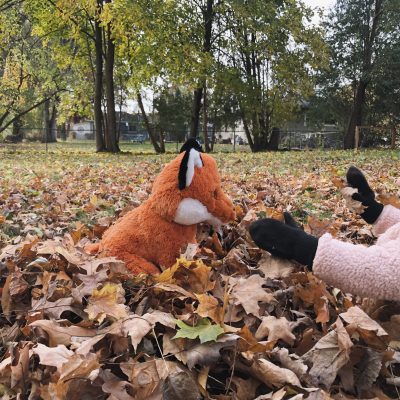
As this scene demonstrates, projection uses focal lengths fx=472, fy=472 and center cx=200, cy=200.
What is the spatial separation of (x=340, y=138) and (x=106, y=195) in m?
27.0

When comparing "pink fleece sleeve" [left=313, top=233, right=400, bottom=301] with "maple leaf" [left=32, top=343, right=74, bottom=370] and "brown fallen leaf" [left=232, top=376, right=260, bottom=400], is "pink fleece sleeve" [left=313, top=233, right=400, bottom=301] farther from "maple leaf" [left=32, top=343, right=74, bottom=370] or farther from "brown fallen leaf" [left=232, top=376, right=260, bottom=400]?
"maple leaf" [left=32, top=343, right=74, bottom=370]

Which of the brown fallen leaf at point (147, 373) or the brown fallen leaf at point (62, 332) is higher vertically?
the brown fallen leaf at point (62, 332)

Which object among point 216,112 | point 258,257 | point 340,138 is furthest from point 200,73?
point 258,257

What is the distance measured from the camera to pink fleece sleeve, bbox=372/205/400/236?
2127 millimetres

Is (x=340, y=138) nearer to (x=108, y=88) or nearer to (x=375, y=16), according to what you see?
(x=375, y=16)

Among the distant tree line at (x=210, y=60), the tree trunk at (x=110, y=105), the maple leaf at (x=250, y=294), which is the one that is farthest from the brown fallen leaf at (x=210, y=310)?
the tree trunk at (x=110, y=105)

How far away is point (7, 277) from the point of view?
2.13 m

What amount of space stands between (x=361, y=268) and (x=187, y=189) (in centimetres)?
93

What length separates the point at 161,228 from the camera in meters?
2.29

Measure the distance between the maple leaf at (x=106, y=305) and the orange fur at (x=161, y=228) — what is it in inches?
13.4

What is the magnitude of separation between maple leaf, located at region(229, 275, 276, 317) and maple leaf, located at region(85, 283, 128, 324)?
0.46 meters

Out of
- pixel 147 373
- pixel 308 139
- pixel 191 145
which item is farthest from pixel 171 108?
pixel 147 373

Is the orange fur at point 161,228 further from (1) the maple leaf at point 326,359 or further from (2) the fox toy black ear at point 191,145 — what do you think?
(1) the maple leaf at point 326,359

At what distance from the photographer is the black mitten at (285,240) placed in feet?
5.45
